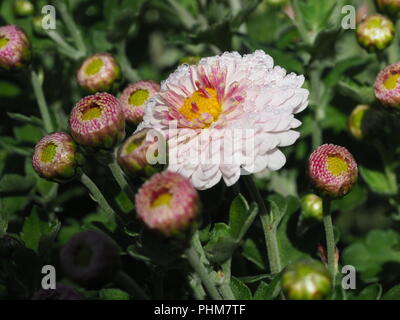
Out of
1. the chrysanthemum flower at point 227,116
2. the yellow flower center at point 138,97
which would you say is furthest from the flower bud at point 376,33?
the yellow flower center at point 138,97

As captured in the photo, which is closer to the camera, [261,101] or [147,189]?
[147,189]

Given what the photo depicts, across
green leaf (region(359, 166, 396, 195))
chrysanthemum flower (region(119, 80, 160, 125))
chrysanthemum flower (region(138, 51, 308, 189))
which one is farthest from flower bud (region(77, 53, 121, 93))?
green leaf (region(359, 166, 396, 195))

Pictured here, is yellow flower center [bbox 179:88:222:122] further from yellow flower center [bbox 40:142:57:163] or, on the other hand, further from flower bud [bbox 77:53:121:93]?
flower bud [bbox 77:53:121:93]

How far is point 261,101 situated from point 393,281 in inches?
38.7

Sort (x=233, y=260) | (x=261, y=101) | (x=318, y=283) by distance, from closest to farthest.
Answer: (x=318, y=283) < (x=261, y=101) < (x=233, y=260)

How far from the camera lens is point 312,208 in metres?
2.01

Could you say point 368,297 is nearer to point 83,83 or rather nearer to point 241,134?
point 241,134

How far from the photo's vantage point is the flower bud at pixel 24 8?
278 centimetres

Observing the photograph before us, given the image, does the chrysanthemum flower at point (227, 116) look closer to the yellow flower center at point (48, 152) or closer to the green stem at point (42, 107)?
the yellow flower center at point (48, 152)

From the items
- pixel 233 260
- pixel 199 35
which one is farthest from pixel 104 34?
pixel 233 260

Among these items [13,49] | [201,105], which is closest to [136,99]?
[201,105]

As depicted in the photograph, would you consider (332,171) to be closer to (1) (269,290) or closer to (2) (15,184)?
(1) (269,290)

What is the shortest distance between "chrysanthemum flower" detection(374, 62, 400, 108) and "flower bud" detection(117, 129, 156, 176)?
2.58ft
